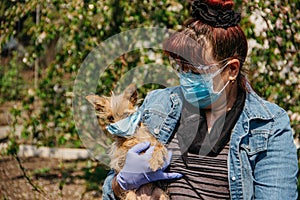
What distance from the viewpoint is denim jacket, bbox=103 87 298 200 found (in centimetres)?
217

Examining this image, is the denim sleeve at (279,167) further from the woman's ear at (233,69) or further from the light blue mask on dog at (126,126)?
the light blue mask on dog at (126,126)

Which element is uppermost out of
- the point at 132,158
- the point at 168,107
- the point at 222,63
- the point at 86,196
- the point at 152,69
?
the point at 222,63

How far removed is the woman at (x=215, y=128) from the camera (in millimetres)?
2201

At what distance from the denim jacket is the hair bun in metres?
0.31

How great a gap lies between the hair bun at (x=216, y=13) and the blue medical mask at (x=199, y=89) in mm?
210

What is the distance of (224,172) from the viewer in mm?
2260

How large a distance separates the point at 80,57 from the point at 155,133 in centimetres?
272

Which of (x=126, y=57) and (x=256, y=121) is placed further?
(x=126, y=57)

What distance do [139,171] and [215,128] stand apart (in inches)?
13.2

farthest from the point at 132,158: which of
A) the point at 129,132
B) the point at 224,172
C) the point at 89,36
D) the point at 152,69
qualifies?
the point at 89,36

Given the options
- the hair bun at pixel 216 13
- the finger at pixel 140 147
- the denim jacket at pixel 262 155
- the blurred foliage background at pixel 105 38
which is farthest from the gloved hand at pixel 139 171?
the blurred foliage background at pixel 105 38

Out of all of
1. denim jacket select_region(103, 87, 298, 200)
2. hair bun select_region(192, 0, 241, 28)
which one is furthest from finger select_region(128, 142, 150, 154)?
hair bun select_region(192, 0, 241, 28)

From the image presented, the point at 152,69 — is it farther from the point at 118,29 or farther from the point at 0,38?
the point at 0,38

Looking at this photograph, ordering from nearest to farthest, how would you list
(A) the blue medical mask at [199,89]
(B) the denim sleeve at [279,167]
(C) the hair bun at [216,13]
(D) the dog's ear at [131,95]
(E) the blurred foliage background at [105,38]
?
(B) the denim sleeve at [279,167], (C) the hair bun at [216,13], (A) the blue medical mask at [199,89], (D) the dog's ear at [131,95], (E) the blurred foliage background at [105,38]
